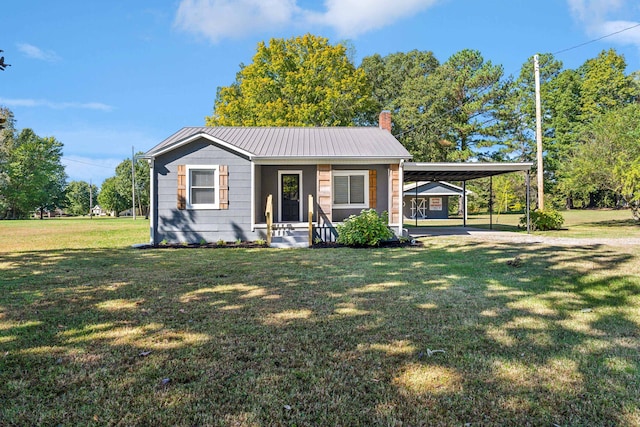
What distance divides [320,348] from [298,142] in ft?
35.9

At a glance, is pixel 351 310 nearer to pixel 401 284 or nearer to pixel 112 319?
pixel 401 284

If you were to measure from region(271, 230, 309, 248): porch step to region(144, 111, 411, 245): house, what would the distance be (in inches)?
21.1

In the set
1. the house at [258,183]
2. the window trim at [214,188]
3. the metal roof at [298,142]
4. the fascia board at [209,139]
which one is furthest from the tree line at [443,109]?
the window trim at [214,188]

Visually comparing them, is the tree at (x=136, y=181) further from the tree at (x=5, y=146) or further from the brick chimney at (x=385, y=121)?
the brick chimney at (x=385, y=121)

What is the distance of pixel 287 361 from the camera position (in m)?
2.73

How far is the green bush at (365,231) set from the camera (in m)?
10.3

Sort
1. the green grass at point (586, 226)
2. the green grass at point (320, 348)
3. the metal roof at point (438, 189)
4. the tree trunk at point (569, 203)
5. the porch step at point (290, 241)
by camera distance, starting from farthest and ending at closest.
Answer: the tree trunk at point (569, 203), the metal roof at point (438, 189), the green grass at point (586, 226), the porch step at point (290, 241), the green grass at point (320, 348)

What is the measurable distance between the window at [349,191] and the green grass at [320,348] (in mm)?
7003

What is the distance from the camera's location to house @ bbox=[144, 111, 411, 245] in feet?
36.9

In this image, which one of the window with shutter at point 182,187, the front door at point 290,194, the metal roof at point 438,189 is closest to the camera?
the window with shutter at point 182,187

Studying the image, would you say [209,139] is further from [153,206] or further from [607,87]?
[607,87]

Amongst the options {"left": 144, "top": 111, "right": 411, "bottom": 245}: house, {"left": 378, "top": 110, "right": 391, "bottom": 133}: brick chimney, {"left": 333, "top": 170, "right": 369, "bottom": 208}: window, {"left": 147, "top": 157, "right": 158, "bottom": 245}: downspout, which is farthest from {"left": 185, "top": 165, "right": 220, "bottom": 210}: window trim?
{"left": 378, "top": 110, "right": 391, "bottom": 133}: brick chimney

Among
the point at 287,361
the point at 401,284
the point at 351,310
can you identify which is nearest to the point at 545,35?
the point at 401,284

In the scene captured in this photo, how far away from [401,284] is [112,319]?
3.76 m
